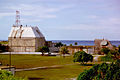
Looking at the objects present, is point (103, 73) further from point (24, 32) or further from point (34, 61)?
point (24, 32)

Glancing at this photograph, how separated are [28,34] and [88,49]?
20438mm

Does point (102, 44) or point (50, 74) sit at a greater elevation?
point (102, 44)

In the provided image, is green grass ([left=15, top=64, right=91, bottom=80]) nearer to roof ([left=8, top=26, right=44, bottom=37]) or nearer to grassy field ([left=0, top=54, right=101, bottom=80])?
grassy field ([left=0, top=54, right=101, bottom=80])

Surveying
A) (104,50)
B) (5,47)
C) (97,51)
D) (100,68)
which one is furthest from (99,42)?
(100,68)

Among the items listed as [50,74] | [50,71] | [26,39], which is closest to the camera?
[50,74]

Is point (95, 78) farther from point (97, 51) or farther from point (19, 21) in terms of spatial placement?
point (19, 21)

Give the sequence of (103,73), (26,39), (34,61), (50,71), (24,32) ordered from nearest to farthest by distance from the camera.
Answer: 1. (103,73)
2. (50,71)
3. (34,61)
4. (26,39)
5. (24,32)

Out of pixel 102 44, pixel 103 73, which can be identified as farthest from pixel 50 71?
pixel 102 44

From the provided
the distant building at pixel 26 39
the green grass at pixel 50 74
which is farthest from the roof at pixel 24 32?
the green grass at pixel 50 74

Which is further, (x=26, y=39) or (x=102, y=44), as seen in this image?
(x=26, y=39)

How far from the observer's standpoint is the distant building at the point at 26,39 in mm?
70375

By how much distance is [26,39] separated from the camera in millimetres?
71250

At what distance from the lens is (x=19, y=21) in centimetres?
7681

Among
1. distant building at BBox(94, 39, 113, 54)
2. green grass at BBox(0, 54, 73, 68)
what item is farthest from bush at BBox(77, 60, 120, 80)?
distant building at BBox(94, 39, 113, 54)
